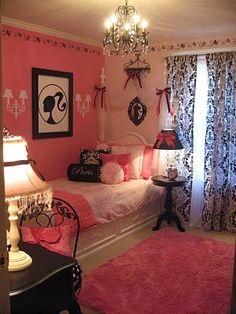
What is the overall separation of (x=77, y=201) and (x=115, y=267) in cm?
75

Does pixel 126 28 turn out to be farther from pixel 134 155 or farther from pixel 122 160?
pixel 134 155

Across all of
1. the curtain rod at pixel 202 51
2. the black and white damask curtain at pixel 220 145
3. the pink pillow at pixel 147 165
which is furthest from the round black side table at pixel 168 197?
the curtain rod at pixel 202 51

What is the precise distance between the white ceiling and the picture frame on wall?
22.8 inches

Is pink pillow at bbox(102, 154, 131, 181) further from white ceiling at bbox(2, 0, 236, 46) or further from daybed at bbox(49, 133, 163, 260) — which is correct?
white ceiling at bbox(2, 0, 236, 46)

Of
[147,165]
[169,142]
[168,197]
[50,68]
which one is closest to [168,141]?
[169,142]

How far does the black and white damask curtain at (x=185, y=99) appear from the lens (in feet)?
14.8

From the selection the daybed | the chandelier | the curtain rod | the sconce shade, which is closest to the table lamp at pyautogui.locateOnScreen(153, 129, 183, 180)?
the sconce shade

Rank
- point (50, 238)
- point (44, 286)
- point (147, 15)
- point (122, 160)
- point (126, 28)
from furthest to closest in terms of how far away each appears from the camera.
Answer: point (122, 160) → point (147, 15) → point (126, 28) → point (50, 238) → point (44, 286)

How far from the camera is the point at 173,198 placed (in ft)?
15.8

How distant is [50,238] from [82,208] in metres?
0.98

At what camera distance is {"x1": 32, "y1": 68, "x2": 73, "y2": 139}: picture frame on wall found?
4285mm

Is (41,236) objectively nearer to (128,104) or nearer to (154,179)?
(154,179)

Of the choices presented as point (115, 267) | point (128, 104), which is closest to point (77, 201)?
point (115, 267)

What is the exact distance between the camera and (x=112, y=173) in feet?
14.1
